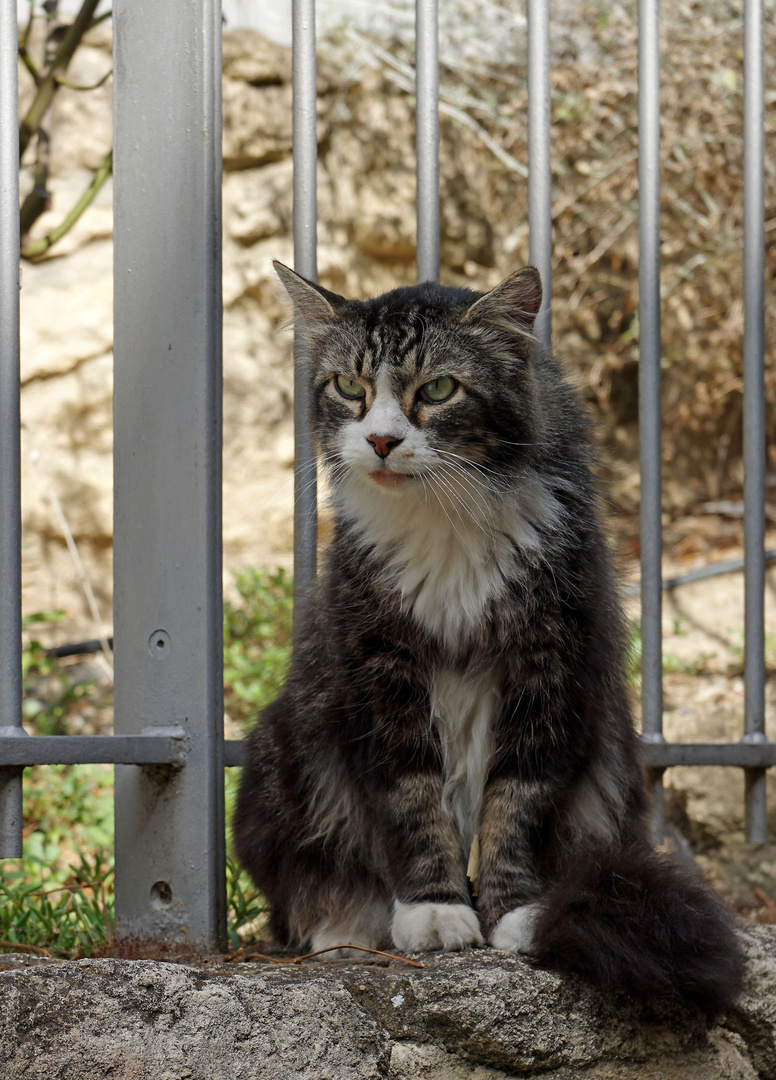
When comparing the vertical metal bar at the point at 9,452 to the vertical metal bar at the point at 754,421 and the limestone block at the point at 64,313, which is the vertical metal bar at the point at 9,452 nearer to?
the vertical metal bar at the point at 754,421

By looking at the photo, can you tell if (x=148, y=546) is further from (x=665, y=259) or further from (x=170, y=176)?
(x=665, y=259)

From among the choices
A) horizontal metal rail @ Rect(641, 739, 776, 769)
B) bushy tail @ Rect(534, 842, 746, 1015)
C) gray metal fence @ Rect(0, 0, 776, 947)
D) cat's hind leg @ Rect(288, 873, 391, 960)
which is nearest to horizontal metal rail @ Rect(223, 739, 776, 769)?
horizontal metal rail @ Rect(641, 739, 776, 769)

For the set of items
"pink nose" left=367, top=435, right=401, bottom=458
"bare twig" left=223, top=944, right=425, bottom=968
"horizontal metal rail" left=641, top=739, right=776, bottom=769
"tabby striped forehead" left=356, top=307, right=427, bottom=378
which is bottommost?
"bare twig" left=223, top=944, right=425, bottom=968

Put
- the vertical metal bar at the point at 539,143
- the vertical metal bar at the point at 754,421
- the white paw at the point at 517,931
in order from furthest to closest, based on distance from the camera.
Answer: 1. the vertical metal bar at the point at 754,421
2. the vertical metal bar at the point at 539,143
3. the white paw at the point at 517,931

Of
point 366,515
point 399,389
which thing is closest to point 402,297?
point 399,389

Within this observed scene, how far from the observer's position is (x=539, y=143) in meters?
2.54

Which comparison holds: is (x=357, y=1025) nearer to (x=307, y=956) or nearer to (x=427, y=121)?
(x=307, y=956)

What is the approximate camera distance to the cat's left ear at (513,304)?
2.16 metres

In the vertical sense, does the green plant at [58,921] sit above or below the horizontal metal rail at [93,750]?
below

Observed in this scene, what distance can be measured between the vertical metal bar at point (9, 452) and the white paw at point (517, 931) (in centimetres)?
93

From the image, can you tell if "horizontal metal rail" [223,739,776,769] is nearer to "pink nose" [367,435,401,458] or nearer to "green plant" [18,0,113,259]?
"pink nose" [367,435,401,458]

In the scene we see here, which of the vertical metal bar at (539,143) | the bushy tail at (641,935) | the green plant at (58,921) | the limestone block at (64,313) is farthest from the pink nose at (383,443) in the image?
the limestone block at (64,313)

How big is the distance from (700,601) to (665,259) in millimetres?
2316

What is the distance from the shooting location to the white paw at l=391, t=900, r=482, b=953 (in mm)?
1920
